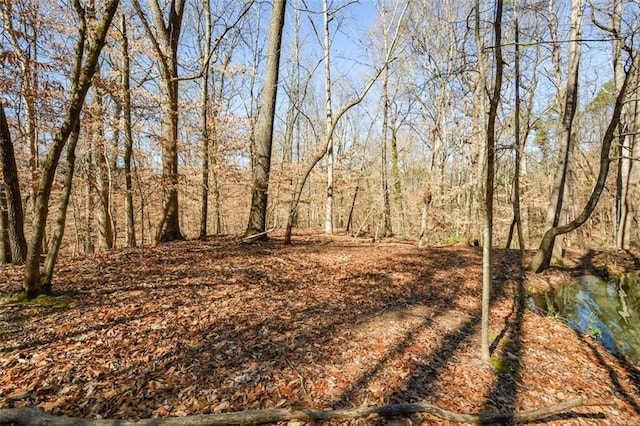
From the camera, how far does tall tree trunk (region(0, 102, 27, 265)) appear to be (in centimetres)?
659

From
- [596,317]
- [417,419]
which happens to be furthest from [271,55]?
[596,317]

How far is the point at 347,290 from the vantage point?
6.59 meters

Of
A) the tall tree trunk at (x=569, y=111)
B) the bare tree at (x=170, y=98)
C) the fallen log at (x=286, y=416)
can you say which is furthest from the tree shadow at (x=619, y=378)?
the bare tree at (x=170, y=98)

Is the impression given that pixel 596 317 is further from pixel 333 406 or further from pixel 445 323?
pixel 333 406

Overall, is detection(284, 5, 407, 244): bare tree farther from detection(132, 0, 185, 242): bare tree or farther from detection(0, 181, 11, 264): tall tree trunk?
detection(0, 181, 11, 264): tall tree trunk

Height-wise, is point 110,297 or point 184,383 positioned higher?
point 110,297

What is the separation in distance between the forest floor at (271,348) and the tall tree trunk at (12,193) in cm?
112

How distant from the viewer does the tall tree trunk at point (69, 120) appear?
4309mm

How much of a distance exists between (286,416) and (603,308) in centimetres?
851

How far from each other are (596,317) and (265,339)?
7473 mm

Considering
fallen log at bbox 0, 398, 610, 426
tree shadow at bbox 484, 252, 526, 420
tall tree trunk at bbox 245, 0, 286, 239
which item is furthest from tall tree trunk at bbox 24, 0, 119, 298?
tree shadow at bbox 484, 252, 526, 420

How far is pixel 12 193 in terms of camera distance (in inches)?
267

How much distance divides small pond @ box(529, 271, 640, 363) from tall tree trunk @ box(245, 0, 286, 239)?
290 inches

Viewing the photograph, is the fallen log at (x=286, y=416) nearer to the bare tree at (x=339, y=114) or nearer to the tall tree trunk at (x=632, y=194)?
the bare tree at (x=339, y=114)
